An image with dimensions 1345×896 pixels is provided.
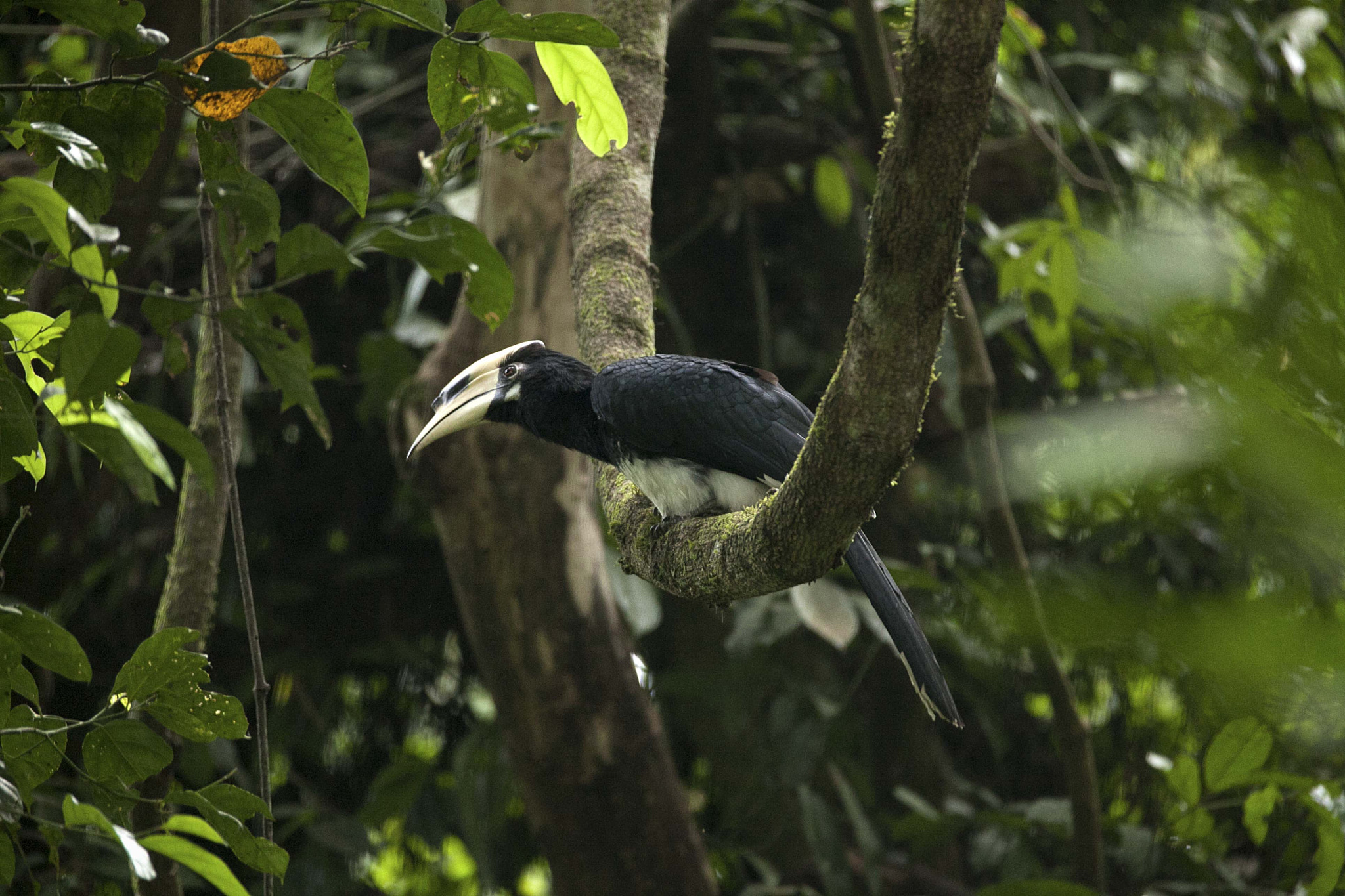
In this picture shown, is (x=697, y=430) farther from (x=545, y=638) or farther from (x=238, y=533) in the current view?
(x=545, y=638)

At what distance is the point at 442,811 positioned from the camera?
4023 mm

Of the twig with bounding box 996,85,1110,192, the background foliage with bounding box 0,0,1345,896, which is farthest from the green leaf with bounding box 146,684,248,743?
the twig with bounding box 996,85,1110,192

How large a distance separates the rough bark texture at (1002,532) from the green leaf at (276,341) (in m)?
2.00

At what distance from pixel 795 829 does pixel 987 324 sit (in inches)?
81.4

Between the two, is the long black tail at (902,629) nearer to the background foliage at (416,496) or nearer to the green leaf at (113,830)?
the background foliage at (416,496)

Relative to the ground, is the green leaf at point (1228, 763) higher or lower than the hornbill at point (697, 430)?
lower

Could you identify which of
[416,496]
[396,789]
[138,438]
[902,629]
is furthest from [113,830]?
[416,496]

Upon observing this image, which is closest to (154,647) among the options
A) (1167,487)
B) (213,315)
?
(213,315)

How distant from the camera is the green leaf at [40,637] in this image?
1.20 m

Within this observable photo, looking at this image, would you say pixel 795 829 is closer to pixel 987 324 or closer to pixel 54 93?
pixel 987 324

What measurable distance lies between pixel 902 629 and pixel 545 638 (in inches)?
58.4

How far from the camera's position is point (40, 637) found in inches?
47.4

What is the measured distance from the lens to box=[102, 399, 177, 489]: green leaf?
3.67ft

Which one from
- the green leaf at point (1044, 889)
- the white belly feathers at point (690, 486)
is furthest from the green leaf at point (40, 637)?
the green leaf at point (1044, 889)
